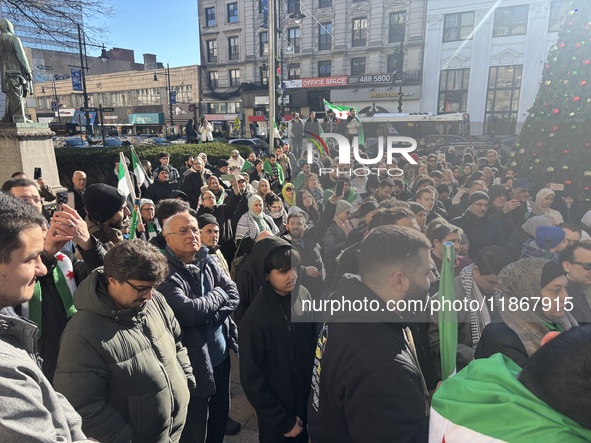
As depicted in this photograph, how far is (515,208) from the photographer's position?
4.15 m

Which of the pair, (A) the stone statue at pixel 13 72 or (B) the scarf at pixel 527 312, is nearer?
(B) the scarf at pixel 527 312

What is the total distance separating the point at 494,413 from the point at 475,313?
1.53m

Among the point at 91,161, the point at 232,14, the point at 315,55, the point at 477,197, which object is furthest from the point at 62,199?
the point at 232,14

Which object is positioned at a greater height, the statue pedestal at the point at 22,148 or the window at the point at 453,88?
the window at the point at 453,88

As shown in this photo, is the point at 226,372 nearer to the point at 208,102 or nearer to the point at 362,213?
the point at 362,213

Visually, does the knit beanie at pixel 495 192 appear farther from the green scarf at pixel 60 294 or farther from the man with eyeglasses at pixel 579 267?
the green scarf at pixel 60 294

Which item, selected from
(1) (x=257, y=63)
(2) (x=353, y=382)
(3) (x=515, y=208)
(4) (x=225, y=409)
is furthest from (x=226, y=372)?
(1) (x=257, y=63)

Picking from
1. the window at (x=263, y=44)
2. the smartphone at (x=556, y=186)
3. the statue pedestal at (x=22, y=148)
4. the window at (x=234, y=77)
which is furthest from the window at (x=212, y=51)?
the smartphone at (x=556, y=186)

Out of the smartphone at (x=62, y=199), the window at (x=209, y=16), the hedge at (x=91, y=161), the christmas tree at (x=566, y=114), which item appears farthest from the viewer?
the window at (x=209, y=16)

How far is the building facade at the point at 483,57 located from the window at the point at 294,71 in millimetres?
24353

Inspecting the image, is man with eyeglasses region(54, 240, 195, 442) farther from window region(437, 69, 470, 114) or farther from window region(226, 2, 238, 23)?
window region(226, 2, 238, 23)

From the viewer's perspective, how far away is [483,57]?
9.18ft

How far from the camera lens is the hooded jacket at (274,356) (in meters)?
2.19

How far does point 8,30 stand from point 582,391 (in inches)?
428
